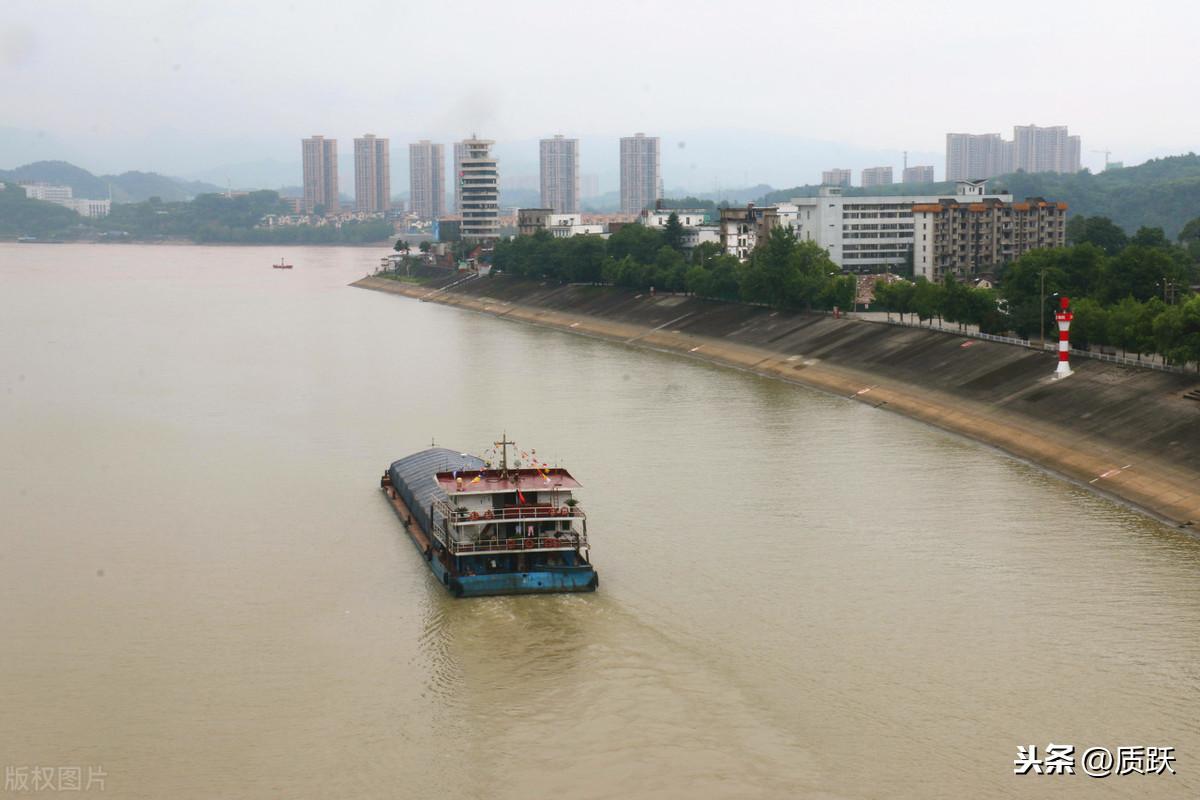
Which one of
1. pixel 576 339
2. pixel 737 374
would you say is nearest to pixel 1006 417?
pixel 737 374

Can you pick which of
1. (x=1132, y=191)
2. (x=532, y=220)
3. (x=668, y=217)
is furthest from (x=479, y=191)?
(x=1132, y=191)

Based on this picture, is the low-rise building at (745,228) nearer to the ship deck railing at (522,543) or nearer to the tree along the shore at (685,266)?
the tree along the shore at (685,266)

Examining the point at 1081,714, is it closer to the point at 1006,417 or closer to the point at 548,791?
the point at 548,791

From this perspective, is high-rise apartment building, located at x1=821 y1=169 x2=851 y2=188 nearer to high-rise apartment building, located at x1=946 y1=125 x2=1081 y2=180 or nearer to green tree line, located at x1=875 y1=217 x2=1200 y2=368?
high-rise apartment building, located at x1=946 y1=125 x2=1081 y2=180

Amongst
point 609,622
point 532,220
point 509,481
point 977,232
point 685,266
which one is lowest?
point 609,622

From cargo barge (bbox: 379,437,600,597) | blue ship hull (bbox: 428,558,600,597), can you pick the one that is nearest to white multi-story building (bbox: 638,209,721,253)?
cargo barge (bbox: 379,437,600,597)

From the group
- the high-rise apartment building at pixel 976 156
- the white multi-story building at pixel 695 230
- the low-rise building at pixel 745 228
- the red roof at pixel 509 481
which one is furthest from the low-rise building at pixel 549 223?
the high-rise apartment building at pixel 976 156

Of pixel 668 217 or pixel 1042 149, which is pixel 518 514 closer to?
pixel 668 217
